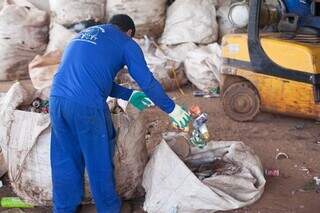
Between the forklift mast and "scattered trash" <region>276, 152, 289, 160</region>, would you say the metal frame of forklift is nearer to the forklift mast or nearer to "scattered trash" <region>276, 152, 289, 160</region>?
the forklift mast

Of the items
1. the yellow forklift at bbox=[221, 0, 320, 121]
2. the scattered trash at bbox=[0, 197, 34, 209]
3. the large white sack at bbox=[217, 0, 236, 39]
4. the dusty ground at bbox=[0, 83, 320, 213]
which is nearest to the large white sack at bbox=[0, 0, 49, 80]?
the dusty ground at bbox=[0, 83, 320, 213]

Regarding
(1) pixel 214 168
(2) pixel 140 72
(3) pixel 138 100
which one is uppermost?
(2) pixel 140 72

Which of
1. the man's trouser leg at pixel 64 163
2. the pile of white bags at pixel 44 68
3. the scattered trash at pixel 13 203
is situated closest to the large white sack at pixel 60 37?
the pile of white bags at pixel 44 68

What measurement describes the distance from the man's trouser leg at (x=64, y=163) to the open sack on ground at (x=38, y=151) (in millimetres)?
134

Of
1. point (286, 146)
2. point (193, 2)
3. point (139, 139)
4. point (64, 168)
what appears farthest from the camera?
point (193, 2)

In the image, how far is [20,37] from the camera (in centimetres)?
669

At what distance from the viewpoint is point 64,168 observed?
3.29 metres

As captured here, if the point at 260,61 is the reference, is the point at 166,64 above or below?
below

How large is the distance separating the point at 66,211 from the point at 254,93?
2.33 metres

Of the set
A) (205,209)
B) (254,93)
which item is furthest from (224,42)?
(205,209)

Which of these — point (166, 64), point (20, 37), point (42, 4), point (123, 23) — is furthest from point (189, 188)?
point (42, 4)

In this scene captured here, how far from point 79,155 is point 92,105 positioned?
1.39 feet

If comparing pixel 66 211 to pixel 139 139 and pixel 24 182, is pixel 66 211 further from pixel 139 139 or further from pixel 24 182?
pixel 139 139

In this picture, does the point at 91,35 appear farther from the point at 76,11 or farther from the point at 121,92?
the point at 76,11
